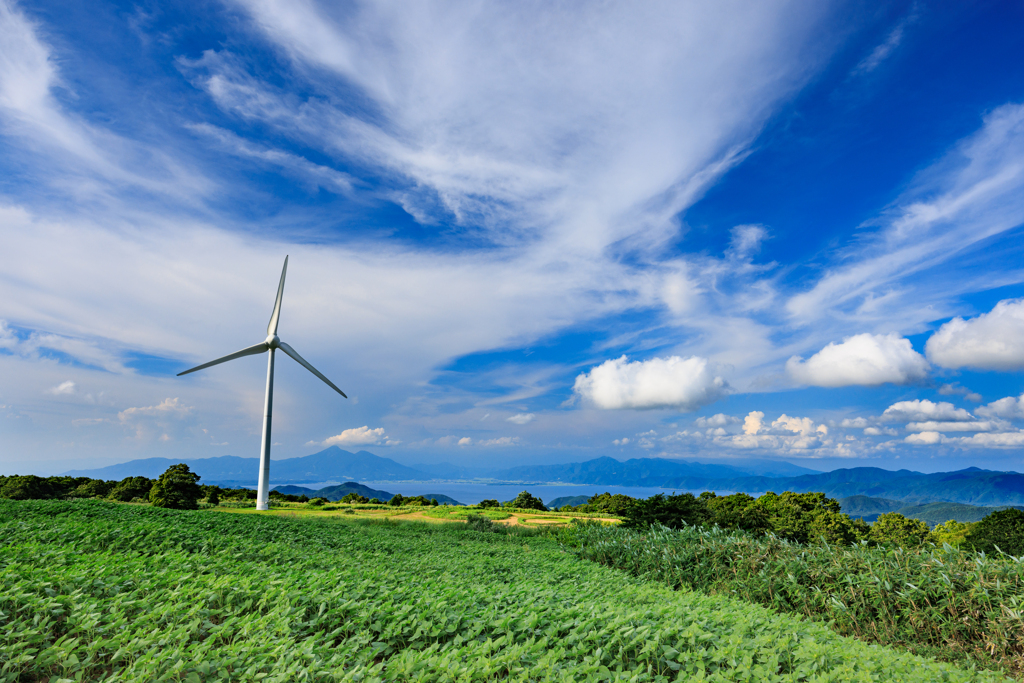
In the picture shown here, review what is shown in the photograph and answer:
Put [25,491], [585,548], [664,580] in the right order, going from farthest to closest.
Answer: [25,491] < [585,548] < [664,580]

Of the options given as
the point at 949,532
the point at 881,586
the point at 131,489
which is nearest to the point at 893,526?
the point at 949,532

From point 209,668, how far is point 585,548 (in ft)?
46.4

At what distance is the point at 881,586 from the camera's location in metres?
9.39

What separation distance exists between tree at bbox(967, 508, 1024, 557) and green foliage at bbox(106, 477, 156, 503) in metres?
48.6

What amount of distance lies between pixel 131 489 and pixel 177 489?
7.47m

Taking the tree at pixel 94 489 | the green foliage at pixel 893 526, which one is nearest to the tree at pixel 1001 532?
the green foliage at pixel 893 526

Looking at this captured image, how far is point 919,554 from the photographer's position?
34.0ft

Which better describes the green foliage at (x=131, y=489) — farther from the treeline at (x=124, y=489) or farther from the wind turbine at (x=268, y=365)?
the wind turbine at (x=268, y=365)

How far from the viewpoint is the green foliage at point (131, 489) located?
34.7m

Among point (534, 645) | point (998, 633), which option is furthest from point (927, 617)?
point (534, 645)

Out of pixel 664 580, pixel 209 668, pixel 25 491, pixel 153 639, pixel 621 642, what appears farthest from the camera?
pixel 25 491

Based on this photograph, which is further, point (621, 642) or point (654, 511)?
point (654, 511)

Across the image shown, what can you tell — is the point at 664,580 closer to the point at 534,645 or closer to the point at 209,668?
the point at 534,645

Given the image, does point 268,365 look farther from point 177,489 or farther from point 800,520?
point 800,520
